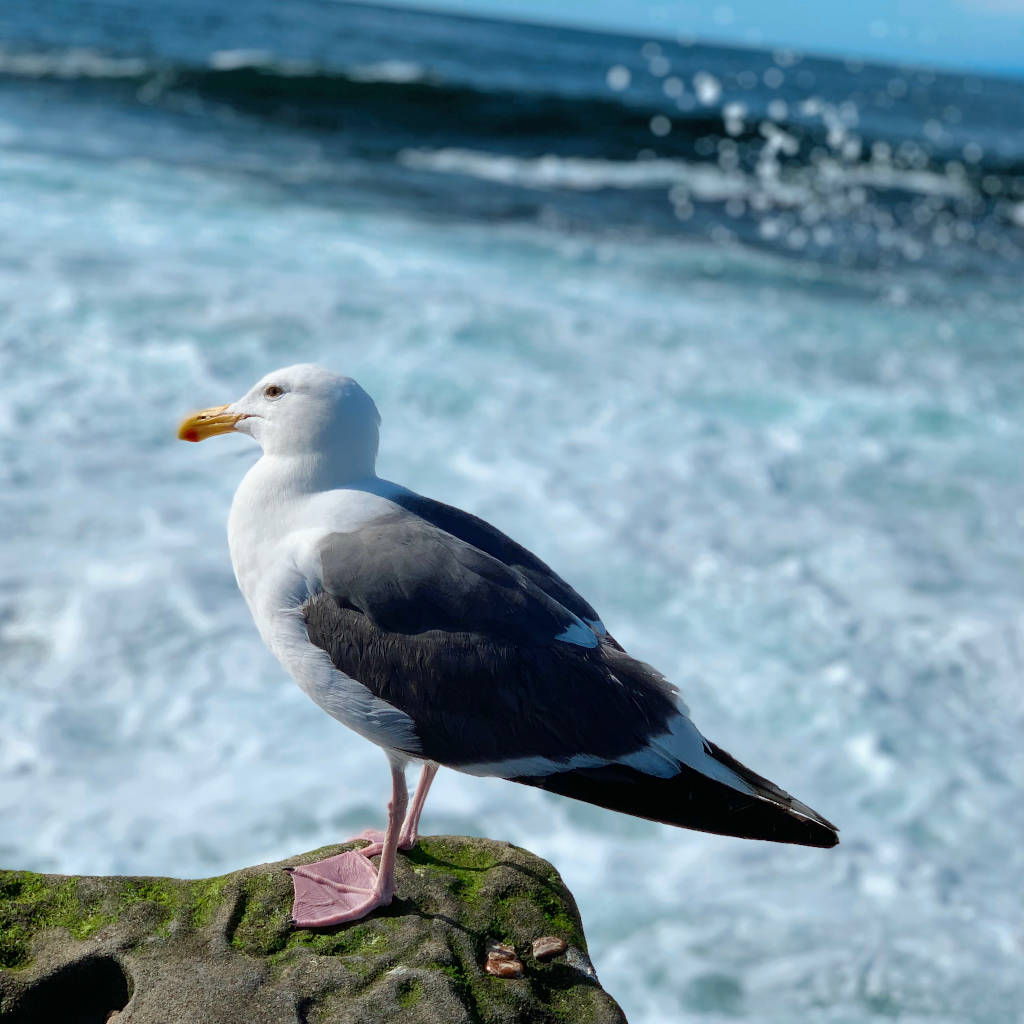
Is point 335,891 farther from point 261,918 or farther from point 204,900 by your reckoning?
point 204,900

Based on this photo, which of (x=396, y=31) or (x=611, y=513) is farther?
(x=396, y=31)

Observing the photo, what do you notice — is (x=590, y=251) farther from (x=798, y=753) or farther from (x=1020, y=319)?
(x=798, y=753)

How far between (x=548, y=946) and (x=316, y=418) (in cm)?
125

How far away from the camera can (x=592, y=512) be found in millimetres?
6410

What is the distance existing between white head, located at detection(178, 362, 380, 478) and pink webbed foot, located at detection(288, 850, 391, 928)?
35.2 inches

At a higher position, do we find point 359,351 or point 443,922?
point 443,922

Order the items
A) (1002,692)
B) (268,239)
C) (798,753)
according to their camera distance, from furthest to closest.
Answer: (268,239), (1002,692), (798,753)

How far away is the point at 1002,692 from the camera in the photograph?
5246mm

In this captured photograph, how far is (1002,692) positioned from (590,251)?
816cm

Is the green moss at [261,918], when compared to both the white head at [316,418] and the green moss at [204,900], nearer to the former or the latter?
the green moss at [204,900]

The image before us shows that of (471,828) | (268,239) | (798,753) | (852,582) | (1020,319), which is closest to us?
(471,828)

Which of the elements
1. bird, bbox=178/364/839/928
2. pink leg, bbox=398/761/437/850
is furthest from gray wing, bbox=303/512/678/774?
pink leg, bbox=398/761/437/850

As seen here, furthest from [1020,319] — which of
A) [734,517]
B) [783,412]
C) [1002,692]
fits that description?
[1002,692]

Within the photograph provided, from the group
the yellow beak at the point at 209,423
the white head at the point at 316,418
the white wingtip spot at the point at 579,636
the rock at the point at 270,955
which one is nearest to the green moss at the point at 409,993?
the rock at the point at 270,955
